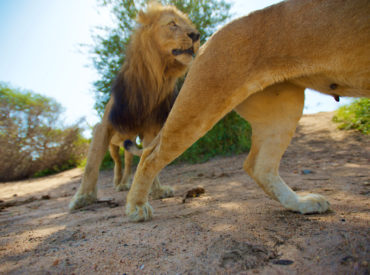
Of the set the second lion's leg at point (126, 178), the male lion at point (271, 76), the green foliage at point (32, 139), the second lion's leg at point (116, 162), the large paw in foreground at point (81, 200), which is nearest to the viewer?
the male lion at point (271, 76)

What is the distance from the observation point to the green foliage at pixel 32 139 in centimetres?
829

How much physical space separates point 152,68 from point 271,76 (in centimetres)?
177

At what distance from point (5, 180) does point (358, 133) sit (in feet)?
35.2

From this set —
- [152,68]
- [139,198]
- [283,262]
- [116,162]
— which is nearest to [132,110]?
[152,68]

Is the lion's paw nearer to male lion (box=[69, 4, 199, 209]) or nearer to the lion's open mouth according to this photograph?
male lion (box=[69, 4, 199, 209])

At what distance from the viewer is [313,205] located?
1598 millimetres

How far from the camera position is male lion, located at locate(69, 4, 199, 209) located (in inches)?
107

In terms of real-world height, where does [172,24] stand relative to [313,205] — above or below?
above

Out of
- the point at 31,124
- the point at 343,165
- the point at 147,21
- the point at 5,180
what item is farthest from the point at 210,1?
the point at 5,180

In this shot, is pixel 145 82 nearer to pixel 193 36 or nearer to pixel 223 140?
pixel 193 36

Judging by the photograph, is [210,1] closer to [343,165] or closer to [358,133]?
[358,133]

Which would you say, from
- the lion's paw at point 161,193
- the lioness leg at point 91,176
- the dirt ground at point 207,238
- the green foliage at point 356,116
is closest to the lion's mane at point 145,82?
the lioness leg at point 91,176

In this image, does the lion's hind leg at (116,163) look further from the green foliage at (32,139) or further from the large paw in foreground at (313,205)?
the green foliage at (32,139)

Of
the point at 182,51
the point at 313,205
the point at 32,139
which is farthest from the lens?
the point at 32,139
